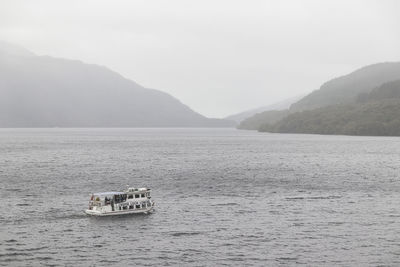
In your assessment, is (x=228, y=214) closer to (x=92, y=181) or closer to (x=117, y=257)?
(x=117, y=257)

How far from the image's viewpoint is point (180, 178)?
5497 inches

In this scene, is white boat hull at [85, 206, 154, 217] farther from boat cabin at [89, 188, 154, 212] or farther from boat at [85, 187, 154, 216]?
boat cabin at [89, 188, 154, 212]

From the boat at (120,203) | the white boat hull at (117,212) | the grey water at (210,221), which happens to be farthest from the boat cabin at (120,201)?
the grey water at (210,221)

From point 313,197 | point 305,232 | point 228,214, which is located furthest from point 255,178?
point 305,232

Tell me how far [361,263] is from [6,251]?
148 ft

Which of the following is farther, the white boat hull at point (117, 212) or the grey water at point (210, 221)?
the white boat hull at point (117, 212)

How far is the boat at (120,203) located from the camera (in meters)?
87.4

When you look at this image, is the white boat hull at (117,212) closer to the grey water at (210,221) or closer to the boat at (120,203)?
the boat at (120,203)

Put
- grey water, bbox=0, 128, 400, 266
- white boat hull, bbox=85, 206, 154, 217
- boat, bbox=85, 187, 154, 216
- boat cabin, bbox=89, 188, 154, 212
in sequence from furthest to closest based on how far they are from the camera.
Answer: boat cabin, bbox=89, 188, 154, 212, boat, bbox=85, 187, 154, 216, white boat hull, bbox=85, 206, 154, 217, grey water, bbox=0, 128, 400, 266

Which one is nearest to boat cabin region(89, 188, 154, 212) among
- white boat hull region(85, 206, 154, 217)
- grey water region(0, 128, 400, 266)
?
white boat hull region(85, 206, 154, 217)

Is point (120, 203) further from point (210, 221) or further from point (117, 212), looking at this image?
point (210, 221)

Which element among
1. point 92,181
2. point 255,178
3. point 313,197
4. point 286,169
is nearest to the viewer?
point 313,197

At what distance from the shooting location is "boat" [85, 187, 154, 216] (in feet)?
287

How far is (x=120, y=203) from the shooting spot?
89.9 meters
